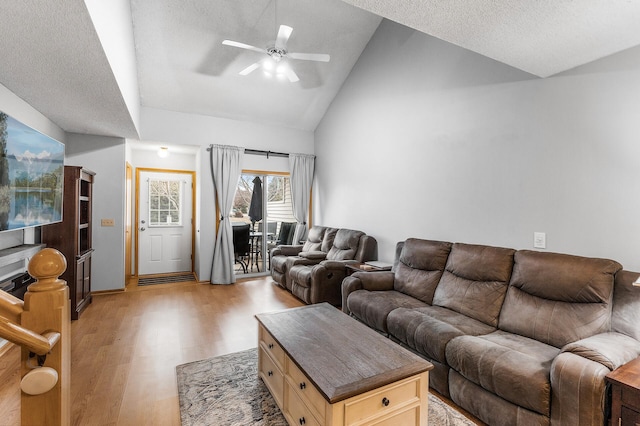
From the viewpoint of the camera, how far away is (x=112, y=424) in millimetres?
1882

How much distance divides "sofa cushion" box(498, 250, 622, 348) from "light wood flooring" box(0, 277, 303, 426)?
93.7 inches

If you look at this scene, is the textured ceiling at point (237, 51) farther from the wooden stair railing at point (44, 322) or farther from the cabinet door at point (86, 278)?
the wooden stair railing at point (44, 322)

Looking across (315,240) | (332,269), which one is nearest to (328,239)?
(315,240)

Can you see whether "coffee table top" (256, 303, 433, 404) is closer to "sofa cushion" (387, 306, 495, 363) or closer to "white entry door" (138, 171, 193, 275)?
"sofa cushion" (387, 306, 495, 363)

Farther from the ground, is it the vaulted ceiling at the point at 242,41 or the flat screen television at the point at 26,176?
the vaulted ceiling at the point at 242,41

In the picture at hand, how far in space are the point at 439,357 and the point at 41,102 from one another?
176 inches

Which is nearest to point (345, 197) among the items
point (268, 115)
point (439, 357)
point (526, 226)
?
point (268, 115)

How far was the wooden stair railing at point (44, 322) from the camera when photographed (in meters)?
0.77

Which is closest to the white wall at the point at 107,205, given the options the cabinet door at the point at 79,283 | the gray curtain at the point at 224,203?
the cabinet door at the point at 79,283

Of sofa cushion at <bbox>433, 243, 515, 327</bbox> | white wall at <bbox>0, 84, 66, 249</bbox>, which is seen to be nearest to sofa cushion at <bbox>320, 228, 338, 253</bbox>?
sofa cushion at <bbox>433, 243, 515, 327</bbox>

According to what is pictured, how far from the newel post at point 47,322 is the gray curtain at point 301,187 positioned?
5.19m

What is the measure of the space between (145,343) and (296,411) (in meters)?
2.06

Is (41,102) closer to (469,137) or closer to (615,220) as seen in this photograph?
(469,137)

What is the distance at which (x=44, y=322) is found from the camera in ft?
2.59
